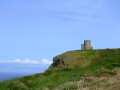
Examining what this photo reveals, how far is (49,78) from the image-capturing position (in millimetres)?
44844

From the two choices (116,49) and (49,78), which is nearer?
(49,78)

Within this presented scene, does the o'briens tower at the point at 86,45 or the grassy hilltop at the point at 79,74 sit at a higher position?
the o'briens tower at the point at 86,45

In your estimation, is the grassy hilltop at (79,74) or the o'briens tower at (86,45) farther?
the o'briens tower at (86,45)

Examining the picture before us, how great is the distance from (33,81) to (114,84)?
31.5ft

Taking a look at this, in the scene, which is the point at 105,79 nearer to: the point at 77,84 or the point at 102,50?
the point at 77,84

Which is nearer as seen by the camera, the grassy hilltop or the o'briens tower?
the grassy hilltop

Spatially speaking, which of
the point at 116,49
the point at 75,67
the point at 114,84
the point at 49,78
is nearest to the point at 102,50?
the point at 116,49

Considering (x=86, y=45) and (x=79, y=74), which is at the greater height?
(x=86, y=45)

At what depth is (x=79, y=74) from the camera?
44.7m

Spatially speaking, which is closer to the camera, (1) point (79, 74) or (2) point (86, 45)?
(1) point (79, 74)

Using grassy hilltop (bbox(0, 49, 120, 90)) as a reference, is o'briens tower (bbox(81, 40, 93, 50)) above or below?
above

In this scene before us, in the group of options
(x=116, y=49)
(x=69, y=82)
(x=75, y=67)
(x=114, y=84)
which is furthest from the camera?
(x=116, y=49)

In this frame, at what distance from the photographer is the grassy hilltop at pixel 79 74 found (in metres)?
40.4

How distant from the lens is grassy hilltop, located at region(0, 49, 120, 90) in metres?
40.4
